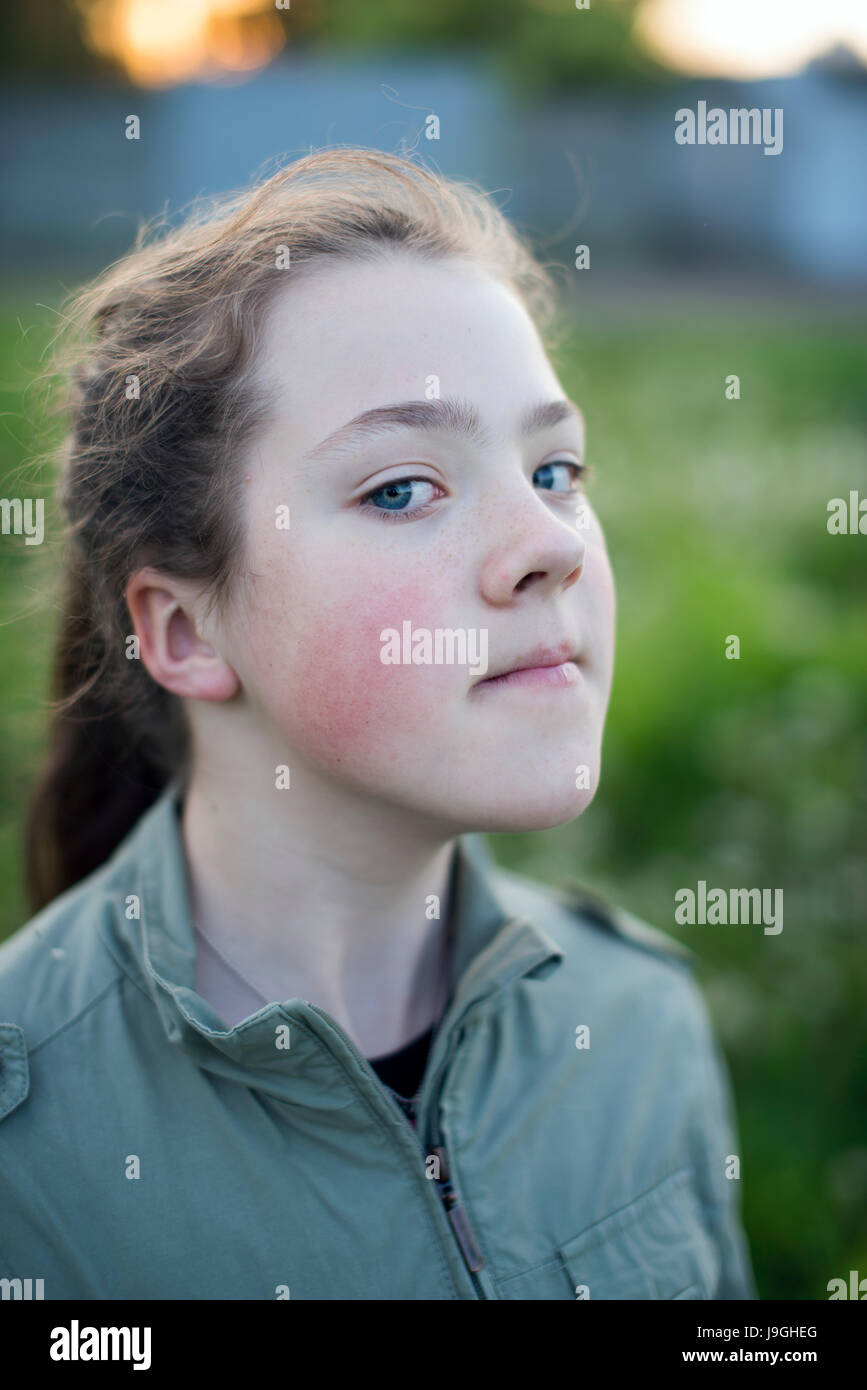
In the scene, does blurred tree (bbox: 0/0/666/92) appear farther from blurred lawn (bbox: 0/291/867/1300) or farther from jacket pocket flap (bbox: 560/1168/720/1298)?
jacket pocket flap (bbox: 560/1168/720/1298)

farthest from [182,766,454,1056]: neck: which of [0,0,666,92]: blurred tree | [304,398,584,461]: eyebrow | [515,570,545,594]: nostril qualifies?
[0,0,666,92]: blurred tree

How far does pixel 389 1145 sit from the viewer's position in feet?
5.25

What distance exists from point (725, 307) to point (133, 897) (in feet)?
37.4

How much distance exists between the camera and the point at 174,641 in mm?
1820

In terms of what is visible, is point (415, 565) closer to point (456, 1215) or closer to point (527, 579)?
point (527, 579)

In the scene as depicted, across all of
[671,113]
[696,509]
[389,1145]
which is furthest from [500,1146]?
[671,113]

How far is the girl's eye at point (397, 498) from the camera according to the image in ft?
5.21

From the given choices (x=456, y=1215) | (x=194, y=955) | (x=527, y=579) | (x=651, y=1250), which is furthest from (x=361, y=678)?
(x=651, y=1250)

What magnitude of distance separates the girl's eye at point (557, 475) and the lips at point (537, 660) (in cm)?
34

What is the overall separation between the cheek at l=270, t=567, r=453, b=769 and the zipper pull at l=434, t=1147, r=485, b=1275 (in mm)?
681

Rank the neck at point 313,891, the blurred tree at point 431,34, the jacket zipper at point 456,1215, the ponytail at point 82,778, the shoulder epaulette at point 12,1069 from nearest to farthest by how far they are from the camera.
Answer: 1. the shoulder epaulette at point 12,1069
2. the jacket zipper at point 456,1215
3. the neck at point 313,891
4. the ponytail at point 82,778
5. the blurred tree at point 431,34

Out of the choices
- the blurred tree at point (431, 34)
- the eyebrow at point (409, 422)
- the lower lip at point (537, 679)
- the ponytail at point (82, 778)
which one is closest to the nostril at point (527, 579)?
the lower lip at point (537, 679)

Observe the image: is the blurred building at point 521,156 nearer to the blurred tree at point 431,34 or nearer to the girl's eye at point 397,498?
the blurred tree at point 431,34

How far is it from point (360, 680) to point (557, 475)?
1.78ft
